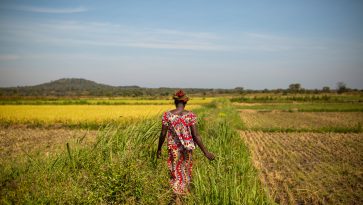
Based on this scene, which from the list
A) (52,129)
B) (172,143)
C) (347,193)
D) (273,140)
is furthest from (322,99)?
(172,143)

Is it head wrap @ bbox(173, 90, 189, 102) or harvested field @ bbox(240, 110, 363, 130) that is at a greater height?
head wrap @ bbox(173, 90, 189, 102)

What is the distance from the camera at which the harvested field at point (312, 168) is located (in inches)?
296

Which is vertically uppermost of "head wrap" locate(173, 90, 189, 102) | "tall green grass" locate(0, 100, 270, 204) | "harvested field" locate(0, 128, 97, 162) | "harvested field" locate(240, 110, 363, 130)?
"head wrap" locate(173, 90, 189, 102)

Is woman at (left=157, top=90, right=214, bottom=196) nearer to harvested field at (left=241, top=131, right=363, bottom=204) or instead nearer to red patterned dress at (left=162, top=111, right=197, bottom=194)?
red patterned dress at (left=162, top=111, right=197, bottom=194)

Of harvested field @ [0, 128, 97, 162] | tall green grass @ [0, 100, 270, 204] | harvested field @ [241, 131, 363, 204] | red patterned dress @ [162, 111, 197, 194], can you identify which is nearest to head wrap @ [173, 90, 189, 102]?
red patterned dress @ [162, 111, 197, 194]

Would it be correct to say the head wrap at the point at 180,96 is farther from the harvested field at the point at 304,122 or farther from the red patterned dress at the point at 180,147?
the harvested field at the point at 304,122

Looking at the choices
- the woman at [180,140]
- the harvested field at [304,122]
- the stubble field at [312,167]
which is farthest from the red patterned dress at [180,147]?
the harvested field at [304,122]

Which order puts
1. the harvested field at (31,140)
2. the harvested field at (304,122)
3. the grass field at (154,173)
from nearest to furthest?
the grass field at (154,173) → the harvested field at (31,140) → the harvested field at (304,122)

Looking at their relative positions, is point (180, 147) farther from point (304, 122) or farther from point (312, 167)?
point (304, 122)

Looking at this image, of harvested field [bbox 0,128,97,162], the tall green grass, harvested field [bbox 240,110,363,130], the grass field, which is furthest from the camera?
harvested field [bbox 240,110,363,130]

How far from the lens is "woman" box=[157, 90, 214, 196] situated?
537 centimetres

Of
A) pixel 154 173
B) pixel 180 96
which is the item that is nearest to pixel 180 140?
pixel 180 96

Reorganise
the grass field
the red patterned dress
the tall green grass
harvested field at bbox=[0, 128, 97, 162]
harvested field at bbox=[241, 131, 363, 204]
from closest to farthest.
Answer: the tall green grass, the grass field, the red patterned dress, harvested field at bbox=[241, 131, 363, 204], harvested field at bbox=[0, 128, 97, 162]

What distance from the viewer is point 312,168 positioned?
1065cm
